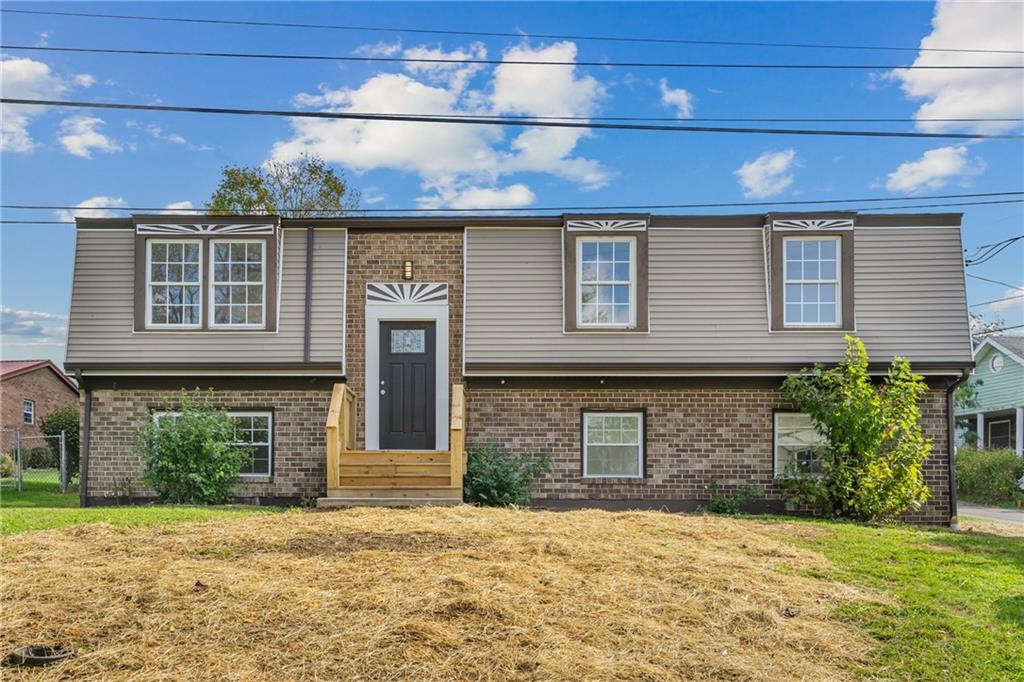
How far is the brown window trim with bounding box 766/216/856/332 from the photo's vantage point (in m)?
14.3

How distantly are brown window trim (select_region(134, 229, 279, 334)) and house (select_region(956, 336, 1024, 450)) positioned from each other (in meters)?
24.0

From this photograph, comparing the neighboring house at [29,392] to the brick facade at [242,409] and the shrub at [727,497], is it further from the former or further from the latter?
the shrub at [727,497]

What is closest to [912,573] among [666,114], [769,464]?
[769,464]

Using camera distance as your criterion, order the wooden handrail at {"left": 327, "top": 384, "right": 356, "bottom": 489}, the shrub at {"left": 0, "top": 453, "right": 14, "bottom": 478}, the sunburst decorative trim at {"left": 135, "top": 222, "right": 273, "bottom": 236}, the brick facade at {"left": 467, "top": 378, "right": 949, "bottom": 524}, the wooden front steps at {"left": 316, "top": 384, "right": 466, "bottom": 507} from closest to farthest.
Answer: the wooden front steps at {"left": 316, "top": 384, "right": 466, "bottom": 507} → the wooden handrail at {"left": 327, "top": 384, "right": 356, "bottom": 489} → the brick facade at {"left": 467, "top": 378, "right": 949, "bottom": 524} → the sunburst decorative trim at {"left": 135, "top": 222, "right": 273, "bottom": 236} → the shrub at {"left": 0, "top": 453, "right": 14, "bottom": 478}

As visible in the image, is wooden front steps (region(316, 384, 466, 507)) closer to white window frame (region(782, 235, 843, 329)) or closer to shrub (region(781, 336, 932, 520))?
Answer: shrub (region(781, 336, 932, 520))

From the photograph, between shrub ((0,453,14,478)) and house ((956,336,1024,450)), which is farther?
house ((956,336,1024,450))

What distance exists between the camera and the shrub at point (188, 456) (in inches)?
525

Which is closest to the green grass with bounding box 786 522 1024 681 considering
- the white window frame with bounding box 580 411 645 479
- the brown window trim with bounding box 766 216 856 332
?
the white window frame with bounding box 580 411 645 479

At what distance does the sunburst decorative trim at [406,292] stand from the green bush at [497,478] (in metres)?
2.68

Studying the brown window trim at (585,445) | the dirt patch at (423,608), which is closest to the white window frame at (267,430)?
the dirt patch at (423,608)

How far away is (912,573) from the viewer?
847 centimetres

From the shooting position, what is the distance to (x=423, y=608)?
6.30 m

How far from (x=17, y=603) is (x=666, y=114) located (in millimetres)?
13579

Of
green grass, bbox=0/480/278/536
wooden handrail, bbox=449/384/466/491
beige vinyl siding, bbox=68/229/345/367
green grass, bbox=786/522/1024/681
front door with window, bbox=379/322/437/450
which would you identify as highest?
beige vinyl siding, bbox=68/229/345/367
